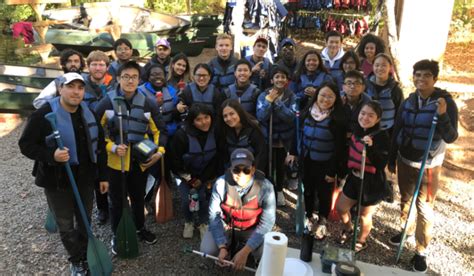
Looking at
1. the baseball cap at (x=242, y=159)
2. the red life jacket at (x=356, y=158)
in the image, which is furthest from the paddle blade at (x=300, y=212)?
the baseball cap at (x=242, y=159)

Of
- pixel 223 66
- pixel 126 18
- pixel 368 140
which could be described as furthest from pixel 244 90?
pixel 126 18

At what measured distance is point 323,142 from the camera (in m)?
3.95

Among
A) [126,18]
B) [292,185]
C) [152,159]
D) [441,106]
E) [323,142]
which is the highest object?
[126,18]

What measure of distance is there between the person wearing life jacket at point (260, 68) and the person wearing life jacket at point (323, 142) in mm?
1427

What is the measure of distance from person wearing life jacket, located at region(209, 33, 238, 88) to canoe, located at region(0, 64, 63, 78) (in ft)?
17.4

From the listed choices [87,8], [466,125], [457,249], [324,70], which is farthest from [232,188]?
[87,8]

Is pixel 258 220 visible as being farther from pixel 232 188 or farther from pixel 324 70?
pixel 324 70

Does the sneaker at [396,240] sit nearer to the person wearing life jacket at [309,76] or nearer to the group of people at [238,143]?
the group of people at [238,143]

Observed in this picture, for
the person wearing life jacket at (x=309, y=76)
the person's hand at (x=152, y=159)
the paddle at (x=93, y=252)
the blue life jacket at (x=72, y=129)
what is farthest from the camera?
the person wearing life jacket at (x=309, y=76)

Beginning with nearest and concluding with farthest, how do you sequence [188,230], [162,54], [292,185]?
1. [188,230]
2. [162,54]
3. [292,185]

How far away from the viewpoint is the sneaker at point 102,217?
15.0 ft

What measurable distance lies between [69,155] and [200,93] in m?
1.85

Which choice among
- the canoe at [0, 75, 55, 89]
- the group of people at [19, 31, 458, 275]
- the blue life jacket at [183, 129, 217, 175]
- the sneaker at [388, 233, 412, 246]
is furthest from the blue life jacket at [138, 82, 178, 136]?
the canoe at [0, 75, 55, 89]

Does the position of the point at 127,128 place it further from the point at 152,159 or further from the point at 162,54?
the point at 162,54
